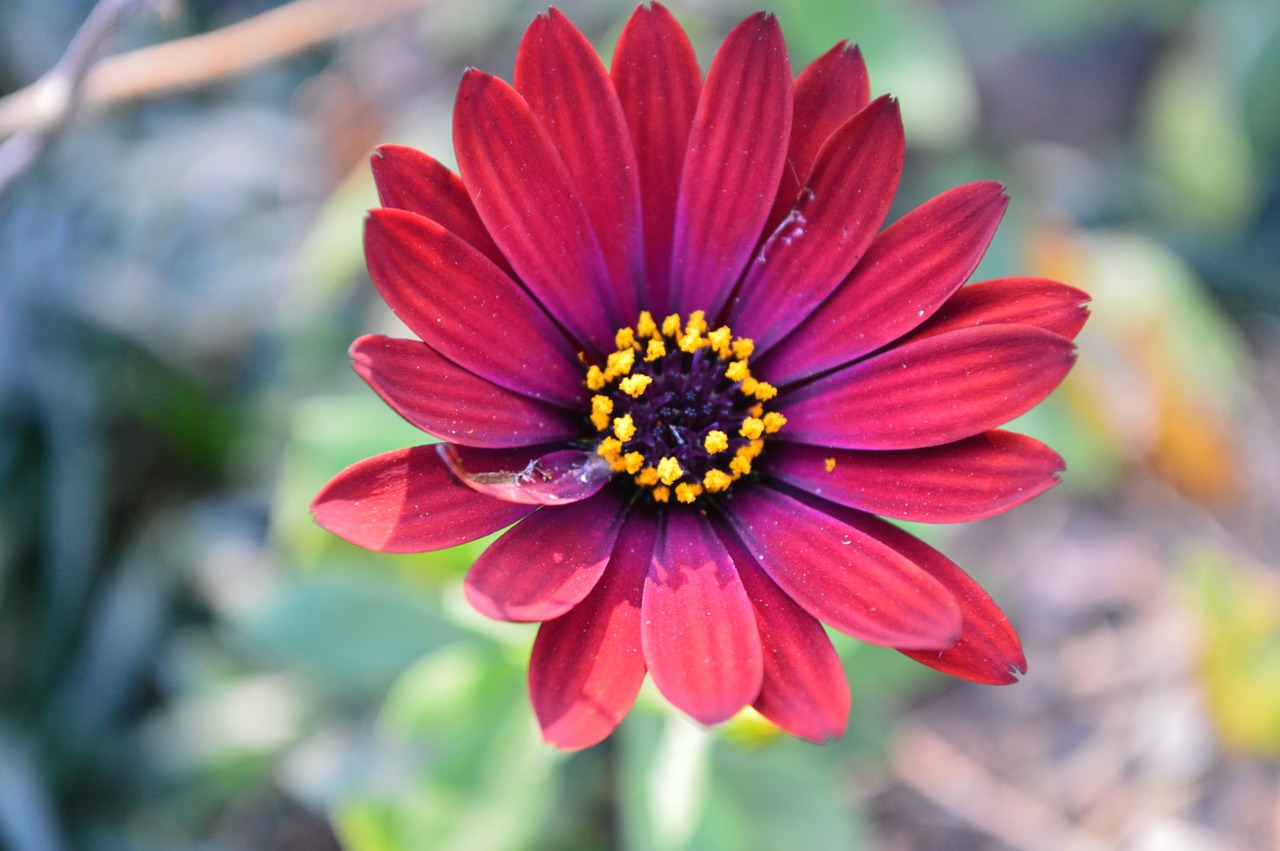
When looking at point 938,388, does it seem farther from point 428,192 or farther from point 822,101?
point 428,192

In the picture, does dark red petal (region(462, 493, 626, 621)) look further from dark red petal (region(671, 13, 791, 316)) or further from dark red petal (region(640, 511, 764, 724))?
dark red petal (region(671, 13, 791, 316))

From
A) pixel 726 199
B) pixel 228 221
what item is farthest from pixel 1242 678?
pixel 228 221

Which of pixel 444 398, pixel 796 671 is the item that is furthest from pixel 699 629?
pixel 444 398

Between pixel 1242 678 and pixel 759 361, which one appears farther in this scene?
pixel 1242 678

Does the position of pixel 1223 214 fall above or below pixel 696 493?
below

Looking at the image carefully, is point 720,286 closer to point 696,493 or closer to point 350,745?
point 696,493

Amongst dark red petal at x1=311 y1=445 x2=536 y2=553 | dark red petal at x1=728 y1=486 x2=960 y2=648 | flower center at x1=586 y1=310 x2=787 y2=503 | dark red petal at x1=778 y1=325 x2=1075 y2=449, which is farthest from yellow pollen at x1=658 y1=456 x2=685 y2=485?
dark red petal at x1=311 y1=445 x2=536 y2=553
